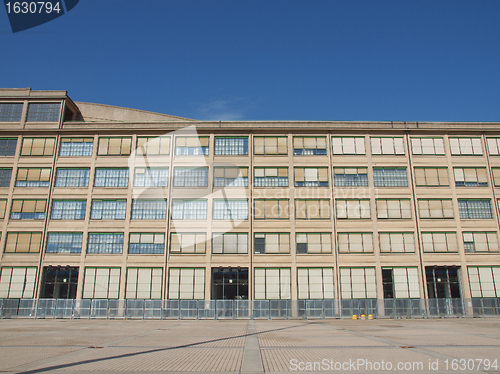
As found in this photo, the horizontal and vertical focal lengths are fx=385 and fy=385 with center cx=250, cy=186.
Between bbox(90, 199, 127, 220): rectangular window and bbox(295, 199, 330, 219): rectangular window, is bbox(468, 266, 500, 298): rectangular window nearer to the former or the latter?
bbox(295, 199, 330, 219): rectangular window

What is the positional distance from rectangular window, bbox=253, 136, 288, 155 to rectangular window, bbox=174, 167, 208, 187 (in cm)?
666

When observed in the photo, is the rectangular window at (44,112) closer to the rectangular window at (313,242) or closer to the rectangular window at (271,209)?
the rectangular window at (271,209)

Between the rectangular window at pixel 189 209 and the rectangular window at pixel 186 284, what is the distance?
5.80 m

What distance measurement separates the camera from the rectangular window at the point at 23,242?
41625 millimetres

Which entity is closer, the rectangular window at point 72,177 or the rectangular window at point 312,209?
the rectangular window at point 312,209

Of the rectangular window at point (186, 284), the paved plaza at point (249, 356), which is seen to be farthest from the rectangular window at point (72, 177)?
the paved plaza at point (249, 356)

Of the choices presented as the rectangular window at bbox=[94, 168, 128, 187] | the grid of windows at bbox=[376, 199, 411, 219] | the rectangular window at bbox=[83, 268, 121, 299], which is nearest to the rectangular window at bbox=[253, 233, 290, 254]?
the grid of windows at bbox=[376, 199, 411, 219]

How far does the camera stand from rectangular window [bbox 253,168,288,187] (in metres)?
44.0

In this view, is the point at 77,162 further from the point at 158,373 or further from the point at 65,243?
the point at 158,373

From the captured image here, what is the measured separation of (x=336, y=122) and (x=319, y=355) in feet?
122

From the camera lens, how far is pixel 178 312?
37.8 m

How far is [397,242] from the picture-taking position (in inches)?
1652

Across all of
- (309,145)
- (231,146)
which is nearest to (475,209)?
(309,145)

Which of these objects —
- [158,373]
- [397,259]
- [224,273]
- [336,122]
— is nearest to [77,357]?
[158,373]
